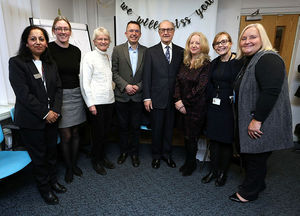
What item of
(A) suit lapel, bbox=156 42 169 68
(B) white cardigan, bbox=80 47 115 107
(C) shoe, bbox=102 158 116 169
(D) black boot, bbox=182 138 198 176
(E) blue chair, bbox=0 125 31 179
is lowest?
(C) shoe, bbox=102 158 116 169

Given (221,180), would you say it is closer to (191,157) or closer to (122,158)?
(191,157)

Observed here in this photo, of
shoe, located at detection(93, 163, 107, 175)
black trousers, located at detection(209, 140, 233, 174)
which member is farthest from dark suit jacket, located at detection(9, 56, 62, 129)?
black trousers, located at detection(209, 140, 233, 174)

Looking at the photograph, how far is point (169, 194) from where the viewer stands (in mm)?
1914

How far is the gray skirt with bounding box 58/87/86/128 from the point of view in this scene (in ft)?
6.30

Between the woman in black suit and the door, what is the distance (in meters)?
3.02

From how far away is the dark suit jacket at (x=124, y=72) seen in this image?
218 centimetres

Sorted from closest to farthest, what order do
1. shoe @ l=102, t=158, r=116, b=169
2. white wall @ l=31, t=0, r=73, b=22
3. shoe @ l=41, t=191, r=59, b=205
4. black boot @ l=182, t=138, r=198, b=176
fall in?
shoe @ l=41, t=191, r=59, b=205 < black boot @ l=182, t=138, r=198, b=176 < shoe @ l=102, t=158, r=116, b=169 < white wall @ l=31, t=0, r=73, b=22

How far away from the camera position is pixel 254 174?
5.50 feet

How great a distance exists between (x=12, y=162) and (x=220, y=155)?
6.32 feet

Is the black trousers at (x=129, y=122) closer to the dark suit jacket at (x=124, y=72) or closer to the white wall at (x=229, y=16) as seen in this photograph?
the dark suit jacket at (x=124, y=72)

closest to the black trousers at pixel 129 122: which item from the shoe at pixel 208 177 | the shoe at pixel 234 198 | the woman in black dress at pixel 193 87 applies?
the woman in black dress at pixel 193 87

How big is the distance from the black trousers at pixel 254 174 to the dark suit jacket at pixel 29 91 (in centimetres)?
176

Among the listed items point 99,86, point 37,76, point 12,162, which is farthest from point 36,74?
point 12,162

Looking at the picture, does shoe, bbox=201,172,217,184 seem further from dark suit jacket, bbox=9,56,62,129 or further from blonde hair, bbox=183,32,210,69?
dark suit jacket, bbox=9,56,62,129
